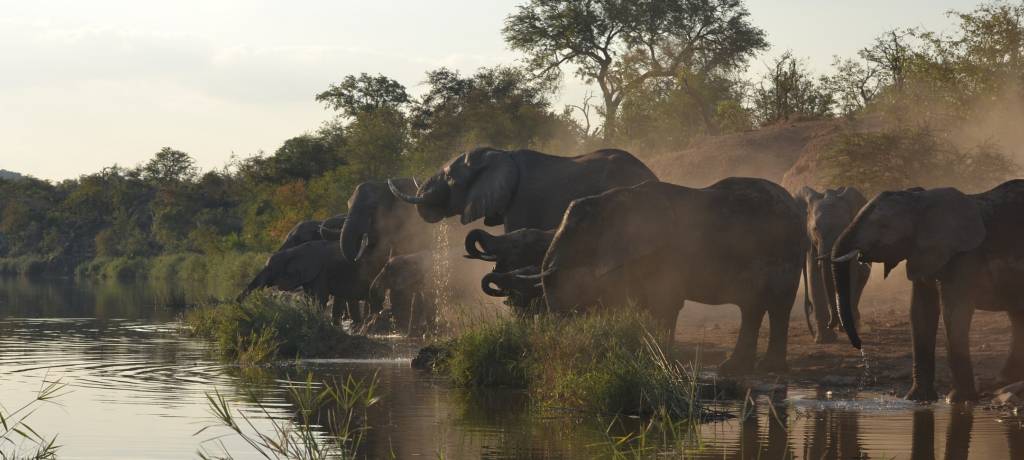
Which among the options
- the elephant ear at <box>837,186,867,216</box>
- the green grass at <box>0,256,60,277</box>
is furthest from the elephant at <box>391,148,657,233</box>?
the green grass at <box>0,256,60,277</box>

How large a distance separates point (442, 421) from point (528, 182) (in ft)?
27.1

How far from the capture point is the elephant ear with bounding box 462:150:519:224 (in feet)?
67.2

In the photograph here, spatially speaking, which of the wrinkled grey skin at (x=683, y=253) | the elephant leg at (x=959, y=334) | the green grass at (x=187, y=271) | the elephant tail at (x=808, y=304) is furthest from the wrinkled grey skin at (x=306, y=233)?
the elephant leg at (x=959, y=334)

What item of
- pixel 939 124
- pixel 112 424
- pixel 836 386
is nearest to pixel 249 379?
pixel 112 424

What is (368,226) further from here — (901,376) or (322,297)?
(901,376)

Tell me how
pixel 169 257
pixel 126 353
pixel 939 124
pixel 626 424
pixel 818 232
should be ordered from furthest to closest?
pixel 169 257 < pixel 939 124 < pixel 126 353 < pixel 818 232 < pixel 626 424

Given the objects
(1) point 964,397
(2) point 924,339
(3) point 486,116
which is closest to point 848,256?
(2) point 924,339

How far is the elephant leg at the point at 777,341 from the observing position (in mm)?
15578

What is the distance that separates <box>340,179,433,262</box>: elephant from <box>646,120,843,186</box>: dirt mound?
1258 centimetres

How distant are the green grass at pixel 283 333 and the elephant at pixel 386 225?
4.00m

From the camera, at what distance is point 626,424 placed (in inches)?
480

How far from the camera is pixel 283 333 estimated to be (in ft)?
67.0

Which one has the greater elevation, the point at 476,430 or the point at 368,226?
the point at 368,226

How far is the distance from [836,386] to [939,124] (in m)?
20.7
